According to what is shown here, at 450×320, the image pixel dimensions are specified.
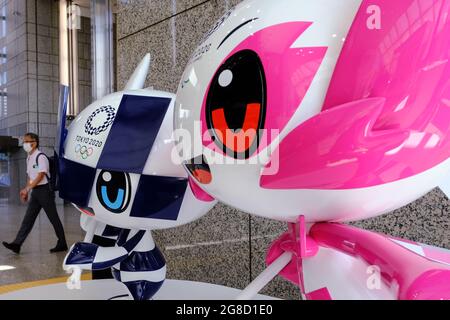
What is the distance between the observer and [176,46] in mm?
2367

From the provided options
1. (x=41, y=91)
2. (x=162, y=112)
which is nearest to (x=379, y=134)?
(x=162, y=112)

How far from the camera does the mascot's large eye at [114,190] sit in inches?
40.3

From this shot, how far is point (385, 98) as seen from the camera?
1.85 feet

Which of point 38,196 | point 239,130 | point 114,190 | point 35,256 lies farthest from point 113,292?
point 38,196

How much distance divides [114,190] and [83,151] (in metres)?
0.12

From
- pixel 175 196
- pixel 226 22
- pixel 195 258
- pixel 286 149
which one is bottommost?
pixel 195 258

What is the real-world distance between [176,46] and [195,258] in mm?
1160

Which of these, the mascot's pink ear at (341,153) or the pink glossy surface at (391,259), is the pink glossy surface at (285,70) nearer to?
the mascot's pink ear at (341,153)

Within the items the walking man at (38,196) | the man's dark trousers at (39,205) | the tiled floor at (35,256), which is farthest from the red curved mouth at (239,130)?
the man's dark trousers at (39,205)

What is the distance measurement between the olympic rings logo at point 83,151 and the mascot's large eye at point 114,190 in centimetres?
5

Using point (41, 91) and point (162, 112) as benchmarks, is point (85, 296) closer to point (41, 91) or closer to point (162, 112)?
point (162, 112)

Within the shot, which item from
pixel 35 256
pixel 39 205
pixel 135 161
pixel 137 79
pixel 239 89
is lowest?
pixel 35 256

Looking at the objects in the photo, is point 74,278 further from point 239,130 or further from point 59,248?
point 59,248

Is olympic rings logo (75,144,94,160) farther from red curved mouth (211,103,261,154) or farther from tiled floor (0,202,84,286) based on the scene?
tiled floor (0,202,84,286)
